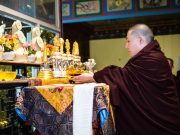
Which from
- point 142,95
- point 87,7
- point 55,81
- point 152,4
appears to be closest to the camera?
point 142,95

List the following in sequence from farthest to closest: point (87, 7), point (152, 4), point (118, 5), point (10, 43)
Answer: point (87, 7)
point (118, 5)
point (152, 4)
point (10, 43)

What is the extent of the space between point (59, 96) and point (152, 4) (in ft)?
14.5

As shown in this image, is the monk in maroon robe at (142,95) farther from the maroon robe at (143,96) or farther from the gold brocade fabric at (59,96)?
the gold brocade fabric at (59,96)

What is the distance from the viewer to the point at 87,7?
6.12 meters

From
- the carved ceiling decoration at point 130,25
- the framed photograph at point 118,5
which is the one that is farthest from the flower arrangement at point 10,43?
the carved ceiling decoration at point 130,25

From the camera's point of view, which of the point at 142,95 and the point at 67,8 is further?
the point at 67,8

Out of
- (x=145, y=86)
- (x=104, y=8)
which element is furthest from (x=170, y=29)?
(x=145, y=86)

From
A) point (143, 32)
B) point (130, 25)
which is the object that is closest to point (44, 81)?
point (143, 32)

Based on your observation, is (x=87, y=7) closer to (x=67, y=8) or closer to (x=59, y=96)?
(x=67, y=8)

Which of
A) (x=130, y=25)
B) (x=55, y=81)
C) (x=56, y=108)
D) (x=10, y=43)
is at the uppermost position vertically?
(x=130, y=25)

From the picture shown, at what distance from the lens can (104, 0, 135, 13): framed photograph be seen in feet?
19.1

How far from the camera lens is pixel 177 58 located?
743 cm

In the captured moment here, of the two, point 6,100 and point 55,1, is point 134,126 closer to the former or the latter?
point 6,100

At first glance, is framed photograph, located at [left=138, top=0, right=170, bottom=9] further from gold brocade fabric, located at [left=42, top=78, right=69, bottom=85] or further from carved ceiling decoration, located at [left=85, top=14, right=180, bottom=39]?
gold brocade fabric, located at [left=42, top=78, right=69, bottom=85]
